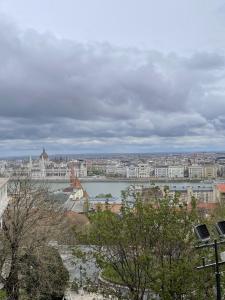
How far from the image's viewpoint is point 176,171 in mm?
188250

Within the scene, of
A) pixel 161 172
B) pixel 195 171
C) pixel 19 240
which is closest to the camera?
pixel 19 240

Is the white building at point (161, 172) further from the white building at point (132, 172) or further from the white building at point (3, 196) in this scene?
the white building at point (3, 196)

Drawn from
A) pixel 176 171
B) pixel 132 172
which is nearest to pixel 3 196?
pixel 132 172

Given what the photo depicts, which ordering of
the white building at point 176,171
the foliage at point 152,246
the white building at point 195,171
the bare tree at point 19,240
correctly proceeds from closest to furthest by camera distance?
the foliage at point 152,246 < the bare tree at point 19,240 < the white building at point 195,171 < the white building at point 176,171

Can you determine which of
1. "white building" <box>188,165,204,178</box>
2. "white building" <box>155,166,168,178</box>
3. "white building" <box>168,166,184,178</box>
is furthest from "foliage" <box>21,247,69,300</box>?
"white building" <box>168,166,184,178</box>

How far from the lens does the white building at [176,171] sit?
185875 millimetres

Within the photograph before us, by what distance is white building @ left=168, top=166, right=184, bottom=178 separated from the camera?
185875mm

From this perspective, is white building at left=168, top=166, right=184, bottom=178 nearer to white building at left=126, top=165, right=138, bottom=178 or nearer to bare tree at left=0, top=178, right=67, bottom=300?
white building at left=126, top=165, right=138, bottom=178

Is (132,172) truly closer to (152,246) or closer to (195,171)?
(195,171)

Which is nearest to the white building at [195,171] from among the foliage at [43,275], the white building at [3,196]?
the white building at [3,196]

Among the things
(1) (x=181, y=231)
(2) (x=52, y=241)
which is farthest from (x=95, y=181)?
(1) (x=181, y=231)

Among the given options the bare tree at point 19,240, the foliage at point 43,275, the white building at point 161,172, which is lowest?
the white building at point 161,172

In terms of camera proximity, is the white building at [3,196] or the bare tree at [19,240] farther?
the white building at [3,196]

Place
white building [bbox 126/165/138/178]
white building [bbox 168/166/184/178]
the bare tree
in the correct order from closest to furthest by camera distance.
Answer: the bare tree
white building [bbox 126/165/138/178]
white building [bbox 168/166/184/178]
